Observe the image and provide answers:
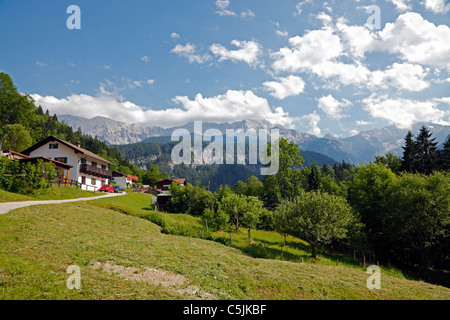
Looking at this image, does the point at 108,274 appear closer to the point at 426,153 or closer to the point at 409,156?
the point at 409,156

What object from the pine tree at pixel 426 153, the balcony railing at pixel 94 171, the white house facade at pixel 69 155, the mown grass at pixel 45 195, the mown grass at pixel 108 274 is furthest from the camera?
the balcony railing at pixel 94 171

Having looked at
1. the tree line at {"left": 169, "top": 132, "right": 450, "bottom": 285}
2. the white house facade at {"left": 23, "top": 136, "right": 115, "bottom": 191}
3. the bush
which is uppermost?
the white house facade at {"left": 23, "top": 136, "right": 115, "bottom": 191}

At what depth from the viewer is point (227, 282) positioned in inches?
577

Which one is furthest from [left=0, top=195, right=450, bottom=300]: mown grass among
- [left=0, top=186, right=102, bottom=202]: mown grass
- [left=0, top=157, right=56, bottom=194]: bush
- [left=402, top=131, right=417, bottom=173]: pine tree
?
[left=402, top=131, right=417, bottom=173]: pine tree

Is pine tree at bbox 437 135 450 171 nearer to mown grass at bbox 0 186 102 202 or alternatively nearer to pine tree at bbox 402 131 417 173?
pine tree at bbox 402 131 417 173

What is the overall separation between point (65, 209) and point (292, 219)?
28160 mm

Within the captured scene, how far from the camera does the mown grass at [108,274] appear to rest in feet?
33.9

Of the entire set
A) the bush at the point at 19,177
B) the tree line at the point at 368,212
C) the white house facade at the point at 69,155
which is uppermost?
the white house facade at the point at 69,155

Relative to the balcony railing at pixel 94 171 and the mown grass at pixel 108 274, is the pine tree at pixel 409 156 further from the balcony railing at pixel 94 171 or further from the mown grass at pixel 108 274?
the balcony railing at pixel 94 171

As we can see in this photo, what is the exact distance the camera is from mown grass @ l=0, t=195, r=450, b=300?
33.9ft

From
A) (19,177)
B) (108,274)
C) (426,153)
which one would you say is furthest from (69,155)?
(426,153)

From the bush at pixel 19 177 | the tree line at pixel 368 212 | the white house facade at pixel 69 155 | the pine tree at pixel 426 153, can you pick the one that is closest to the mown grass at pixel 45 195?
the bush at pixel 19 177

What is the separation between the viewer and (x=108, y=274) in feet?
41.4

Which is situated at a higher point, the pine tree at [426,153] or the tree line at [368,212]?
the pine tree at [426,153]
